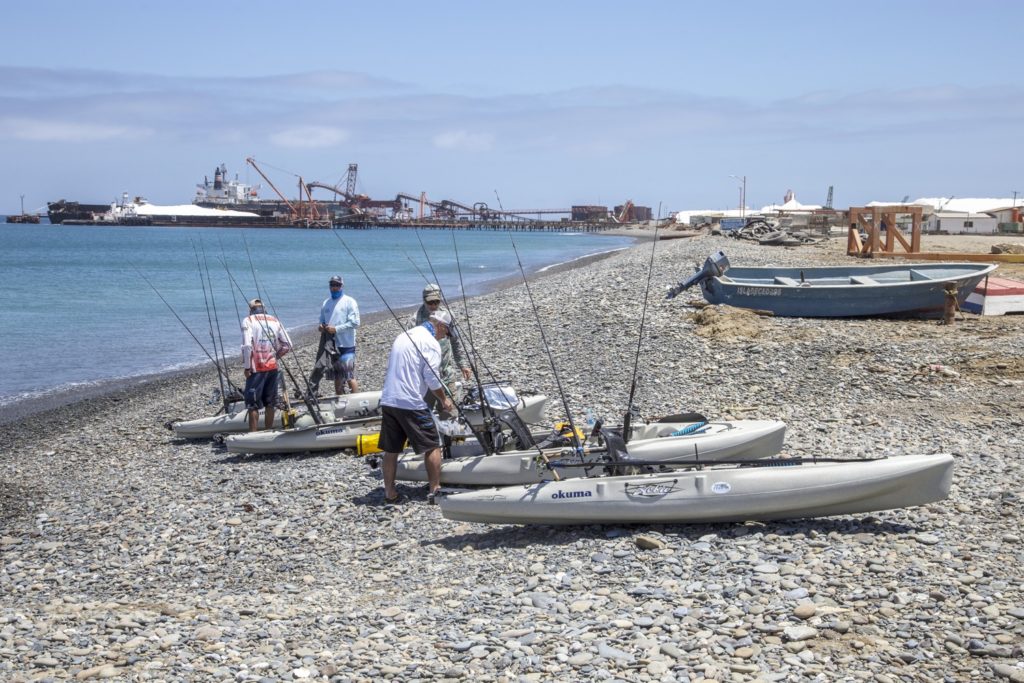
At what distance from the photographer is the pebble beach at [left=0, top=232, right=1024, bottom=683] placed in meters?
5.34

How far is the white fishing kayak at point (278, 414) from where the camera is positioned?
11414 mm

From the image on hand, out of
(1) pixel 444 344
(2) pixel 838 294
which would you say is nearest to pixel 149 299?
(2) pixel 838 294

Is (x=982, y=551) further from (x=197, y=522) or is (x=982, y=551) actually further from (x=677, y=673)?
(x=197, y=522)

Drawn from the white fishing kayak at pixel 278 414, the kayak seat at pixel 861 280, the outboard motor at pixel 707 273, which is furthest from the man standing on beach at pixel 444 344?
the kayak seat at pixel 861 280

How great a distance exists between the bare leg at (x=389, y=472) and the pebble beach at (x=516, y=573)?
23 cm

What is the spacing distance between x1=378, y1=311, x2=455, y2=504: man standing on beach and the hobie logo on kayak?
1372mm

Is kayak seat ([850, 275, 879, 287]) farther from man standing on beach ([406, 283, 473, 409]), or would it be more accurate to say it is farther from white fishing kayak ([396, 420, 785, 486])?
white fishing kayak ([396, 420, 785, 486])

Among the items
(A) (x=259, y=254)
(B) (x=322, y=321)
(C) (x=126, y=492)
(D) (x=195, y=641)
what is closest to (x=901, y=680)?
(D) (x=195, y=641)

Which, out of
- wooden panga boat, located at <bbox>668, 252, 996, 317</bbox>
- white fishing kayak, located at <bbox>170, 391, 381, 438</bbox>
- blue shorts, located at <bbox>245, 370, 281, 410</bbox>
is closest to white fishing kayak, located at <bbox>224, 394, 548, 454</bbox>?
blue shorts, located at <bbox>245, 370, 281, 410</bbox>

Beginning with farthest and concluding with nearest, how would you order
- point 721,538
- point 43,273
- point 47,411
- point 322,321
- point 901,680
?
point 43,273 → point 47,411 → point 322,321 → point 721,538 → point 901,680

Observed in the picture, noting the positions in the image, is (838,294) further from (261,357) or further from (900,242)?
(900,242)

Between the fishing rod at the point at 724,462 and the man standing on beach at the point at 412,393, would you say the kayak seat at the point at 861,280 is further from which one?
the man standing on beach at the point at 412,393

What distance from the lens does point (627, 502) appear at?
22.9 ft

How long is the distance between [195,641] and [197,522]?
2713 millimetres
